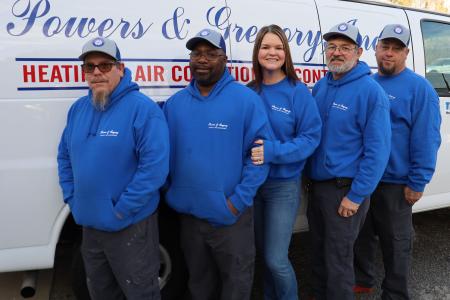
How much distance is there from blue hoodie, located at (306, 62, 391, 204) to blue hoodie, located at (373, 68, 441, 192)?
0.28 meters

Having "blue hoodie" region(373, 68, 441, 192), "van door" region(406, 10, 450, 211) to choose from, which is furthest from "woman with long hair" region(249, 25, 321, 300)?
"van door" region(406, 10, 450, 211)

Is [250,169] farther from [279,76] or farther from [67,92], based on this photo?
[67,92]

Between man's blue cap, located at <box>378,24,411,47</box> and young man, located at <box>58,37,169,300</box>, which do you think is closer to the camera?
young man, located at <box>58,37,169,300</box>

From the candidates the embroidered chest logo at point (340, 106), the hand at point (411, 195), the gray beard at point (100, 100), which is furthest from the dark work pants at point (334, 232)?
the gray beard at point (100, 100)

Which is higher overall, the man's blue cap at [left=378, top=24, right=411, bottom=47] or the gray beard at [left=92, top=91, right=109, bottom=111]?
the man's blue cap at [left=378, top=24, right=411, bottom=47]

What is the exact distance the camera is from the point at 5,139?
8.00 feet

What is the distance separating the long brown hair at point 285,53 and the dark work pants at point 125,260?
1.02 meters

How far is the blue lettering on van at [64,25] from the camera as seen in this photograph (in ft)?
8.02

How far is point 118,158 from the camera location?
222 cm

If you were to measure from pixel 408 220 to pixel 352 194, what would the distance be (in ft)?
1.97

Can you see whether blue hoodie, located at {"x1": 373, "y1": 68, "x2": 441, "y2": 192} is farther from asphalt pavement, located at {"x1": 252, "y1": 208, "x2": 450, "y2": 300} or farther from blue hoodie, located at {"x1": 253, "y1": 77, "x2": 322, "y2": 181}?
asphalt pavement, located at {"x1": 252, "y1": 208, "x2": 450, "y2": 300}

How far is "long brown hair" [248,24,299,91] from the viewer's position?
2.58m

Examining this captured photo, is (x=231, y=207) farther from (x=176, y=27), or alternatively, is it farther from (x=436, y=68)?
(x=436, y=68)

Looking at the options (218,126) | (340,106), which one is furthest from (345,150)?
(218,126)
